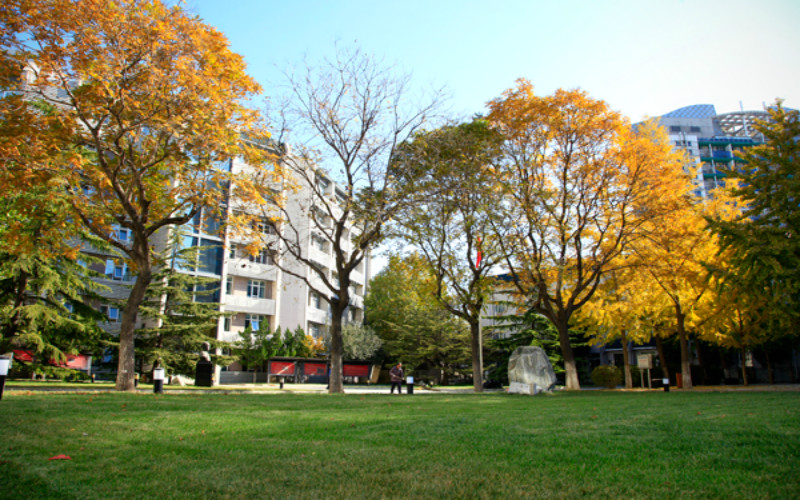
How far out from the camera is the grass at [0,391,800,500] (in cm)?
Result: 355

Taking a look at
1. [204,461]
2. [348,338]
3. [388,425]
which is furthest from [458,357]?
[204,461]

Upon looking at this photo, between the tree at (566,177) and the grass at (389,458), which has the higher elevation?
the tree at (566,177)

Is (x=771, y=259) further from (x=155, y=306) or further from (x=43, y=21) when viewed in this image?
(x=155, y=306)

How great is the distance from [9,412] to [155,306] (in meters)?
26.2

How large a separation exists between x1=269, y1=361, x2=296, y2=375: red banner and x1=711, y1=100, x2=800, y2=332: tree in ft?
90.5

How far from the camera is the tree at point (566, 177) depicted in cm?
2134

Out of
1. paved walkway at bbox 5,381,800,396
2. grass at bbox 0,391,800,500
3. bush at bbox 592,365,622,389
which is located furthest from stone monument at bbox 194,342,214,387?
bush at bbox 592,365,622,389

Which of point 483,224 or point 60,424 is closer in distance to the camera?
point 60,424

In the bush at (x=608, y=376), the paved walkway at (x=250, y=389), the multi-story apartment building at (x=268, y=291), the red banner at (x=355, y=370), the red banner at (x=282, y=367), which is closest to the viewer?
the paved walkway at (x=250, y=389)

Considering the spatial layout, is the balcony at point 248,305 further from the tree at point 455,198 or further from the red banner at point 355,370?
the tree at point 455,198

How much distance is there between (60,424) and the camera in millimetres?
6254

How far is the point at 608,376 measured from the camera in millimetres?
33156

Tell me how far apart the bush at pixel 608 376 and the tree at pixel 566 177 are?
36.9 ft

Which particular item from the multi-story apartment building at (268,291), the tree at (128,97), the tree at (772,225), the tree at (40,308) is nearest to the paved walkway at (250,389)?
the tree at (128,97)
